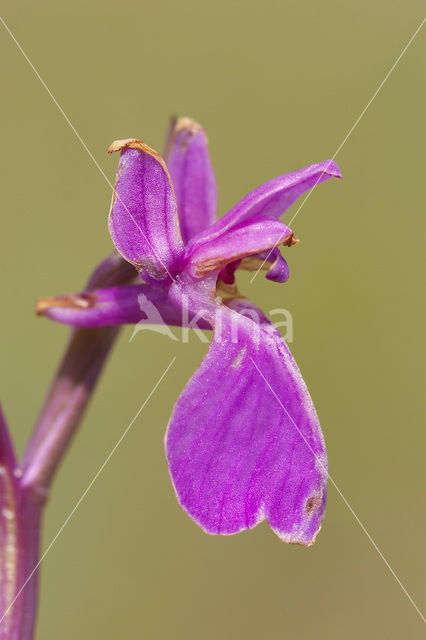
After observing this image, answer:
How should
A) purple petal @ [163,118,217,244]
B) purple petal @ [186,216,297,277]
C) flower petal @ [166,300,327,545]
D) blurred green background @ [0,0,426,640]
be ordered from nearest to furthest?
flower petal @ [166,300,327,545], purple petal @ [186,216,297,277], purple petal @ [163,118,217,244], blurred green background @ [0,0,426,640]

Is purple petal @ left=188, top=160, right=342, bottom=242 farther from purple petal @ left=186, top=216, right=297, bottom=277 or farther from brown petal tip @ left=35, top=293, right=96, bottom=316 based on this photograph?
brown petal tip @ left=35, top=293, right=96, bottom=316

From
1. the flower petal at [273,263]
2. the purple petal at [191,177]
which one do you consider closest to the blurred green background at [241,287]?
the purple petal at [191,177]

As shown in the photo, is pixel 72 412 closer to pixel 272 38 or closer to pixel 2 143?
pixel 2 143

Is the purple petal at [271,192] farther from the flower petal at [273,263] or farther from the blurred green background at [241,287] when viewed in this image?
the blurred green background at [241,287]

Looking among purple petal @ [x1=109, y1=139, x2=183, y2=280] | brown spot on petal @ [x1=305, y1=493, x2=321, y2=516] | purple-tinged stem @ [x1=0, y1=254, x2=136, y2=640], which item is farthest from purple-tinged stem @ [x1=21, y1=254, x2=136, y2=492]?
brown spot on petal @ [x1=305, y1=493, x2=321, y2=516]

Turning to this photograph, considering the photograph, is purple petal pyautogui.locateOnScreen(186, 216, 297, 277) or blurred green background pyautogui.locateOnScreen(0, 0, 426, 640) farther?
blurred green background pyautogui.locateOnScreen(0, 0, 426, 640)

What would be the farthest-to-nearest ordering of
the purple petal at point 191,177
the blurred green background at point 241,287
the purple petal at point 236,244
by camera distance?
the blurred green background at point 241,287, the purple petal at point 191,177, the purple petal at point 236,244
